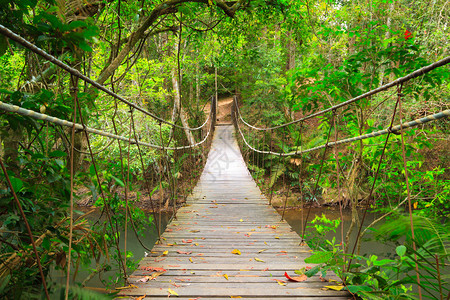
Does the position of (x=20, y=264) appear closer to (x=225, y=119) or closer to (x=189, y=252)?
(x=189, y=252)

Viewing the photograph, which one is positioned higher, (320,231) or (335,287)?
(335,287)

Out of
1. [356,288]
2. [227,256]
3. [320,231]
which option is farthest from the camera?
[320,231]

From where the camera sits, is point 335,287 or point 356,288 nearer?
point 356,288

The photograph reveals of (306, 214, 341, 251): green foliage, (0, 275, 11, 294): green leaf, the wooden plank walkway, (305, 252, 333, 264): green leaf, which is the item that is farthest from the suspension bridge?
(306, 214, 341, 251): green foliage

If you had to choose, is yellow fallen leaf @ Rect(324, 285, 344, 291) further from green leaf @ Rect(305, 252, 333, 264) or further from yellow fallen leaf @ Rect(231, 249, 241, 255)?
yellow fallen leaf @ Rect(231, 249, 241, 255)

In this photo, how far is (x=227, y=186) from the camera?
4.04 m

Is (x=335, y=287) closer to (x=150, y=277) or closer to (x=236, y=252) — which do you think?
(x=236, y=252)

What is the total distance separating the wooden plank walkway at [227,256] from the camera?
125 cm

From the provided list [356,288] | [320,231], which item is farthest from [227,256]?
[320,231]

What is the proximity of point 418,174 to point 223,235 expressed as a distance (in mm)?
1972

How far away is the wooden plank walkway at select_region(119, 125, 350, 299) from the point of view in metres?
1.25

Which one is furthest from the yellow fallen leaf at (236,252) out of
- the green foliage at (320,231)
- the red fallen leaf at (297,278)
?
the green foliage at (320,231)

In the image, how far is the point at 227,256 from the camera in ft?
5.59

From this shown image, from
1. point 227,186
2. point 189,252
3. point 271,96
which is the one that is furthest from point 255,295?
point 271,96
